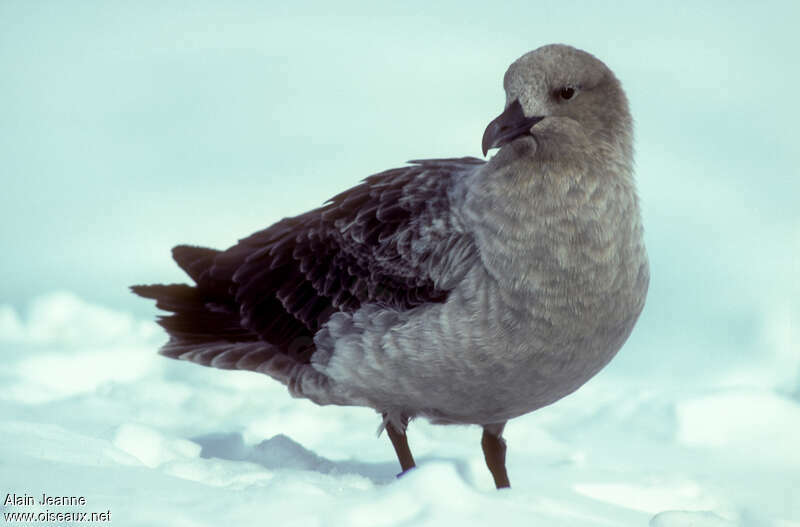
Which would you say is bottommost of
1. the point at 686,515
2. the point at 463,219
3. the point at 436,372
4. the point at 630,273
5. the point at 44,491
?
the point at 686,515

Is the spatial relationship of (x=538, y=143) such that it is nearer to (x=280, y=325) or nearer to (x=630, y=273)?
(x=630, y=273)

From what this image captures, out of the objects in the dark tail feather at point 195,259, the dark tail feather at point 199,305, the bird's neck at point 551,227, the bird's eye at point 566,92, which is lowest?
the bird's neck at point 551,227

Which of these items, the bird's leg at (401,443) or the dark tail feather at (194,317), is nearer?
the bird's leg at (401,443)

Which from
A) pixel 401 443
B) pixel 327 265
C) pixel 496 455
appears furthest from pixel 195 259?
pixel 496 455

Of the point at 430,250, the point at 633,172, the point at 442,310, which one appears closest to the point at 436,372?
the point at 442,310

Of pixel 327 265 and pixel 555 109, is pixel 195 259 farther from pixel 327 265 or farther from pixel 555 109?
pixel 555 109

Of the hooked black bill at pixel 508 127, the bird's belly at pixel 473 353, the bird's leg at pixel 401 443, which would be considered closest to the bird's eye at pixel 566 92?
the hooked black bill at pixel 508 127

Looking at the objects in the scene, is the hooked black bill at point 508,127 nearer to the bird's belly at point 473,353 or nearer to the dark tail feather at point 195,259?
the bird's belly at point 473,353
